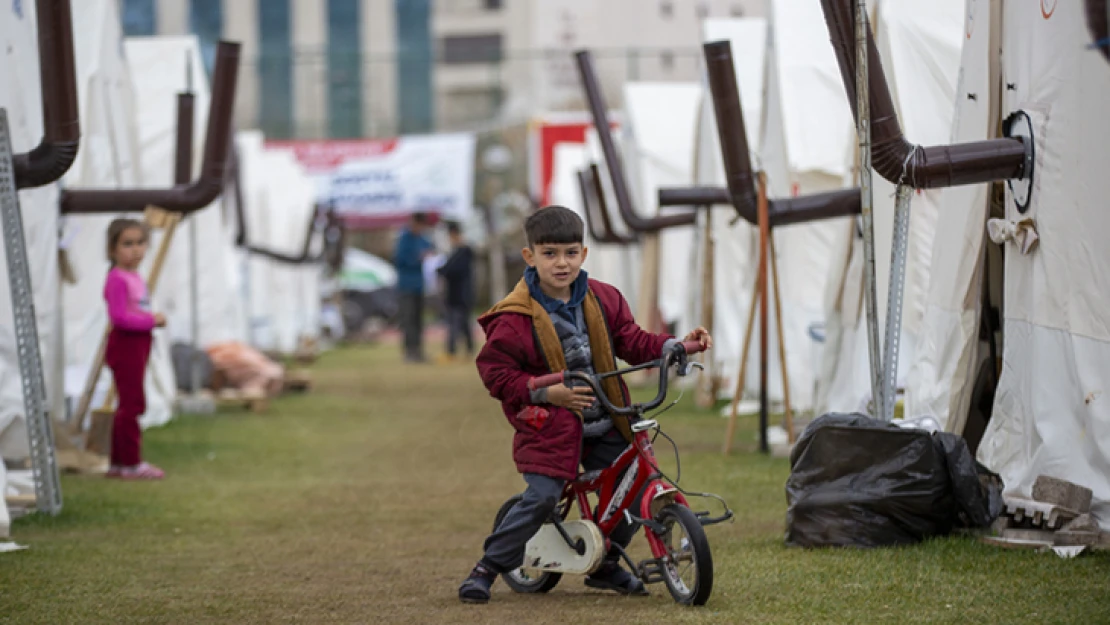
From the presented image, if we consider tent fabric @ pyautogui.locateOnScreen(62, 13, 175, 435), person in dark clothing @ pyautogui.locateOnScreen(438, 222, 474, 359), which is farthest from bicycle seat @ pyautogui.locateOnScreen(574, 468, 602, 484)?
person in dark clothing @ pyautogui.locateOnScreen(438, 222, 474, 359)

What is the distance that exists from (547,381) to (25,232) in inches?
210

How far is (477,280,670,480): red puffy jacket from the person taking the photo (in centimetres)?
497

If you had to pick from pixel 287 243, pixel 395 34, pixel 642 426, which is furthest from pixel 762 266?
pixel 395 34

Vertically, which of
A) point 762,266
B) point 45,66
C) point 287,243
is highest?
point 45,66

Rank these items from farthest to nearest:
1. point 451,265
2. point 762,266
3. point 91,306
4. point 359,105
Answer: point 359,105 → point 451,265 → point 91,306 → point 762,266

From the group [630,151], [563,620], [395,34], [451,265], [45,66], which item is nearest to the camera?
[563,620]

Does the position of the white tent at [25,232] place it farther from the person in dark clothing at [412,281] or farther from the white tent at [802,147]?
the person in dark clothing at [412,281]

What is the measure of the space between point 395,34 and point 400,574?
43102 millimetres

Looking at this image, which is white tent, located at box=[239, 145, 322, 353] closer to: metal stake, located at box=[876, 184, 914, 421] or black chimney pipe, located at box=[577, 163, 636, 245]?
black chimney pipe, located at box=[577, 163, 636, 245]

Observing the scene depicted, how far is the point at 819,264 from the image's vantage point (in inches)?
474

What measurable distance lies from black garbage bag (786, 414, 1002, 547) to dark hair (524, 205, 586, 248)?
1528mm

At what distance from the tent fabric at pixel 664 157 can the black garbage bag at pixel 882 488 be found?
41.8 feet

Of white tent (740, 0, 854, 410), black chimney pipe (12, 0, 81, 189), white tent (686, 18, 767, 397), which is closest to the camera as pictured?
black chimney pipe (12, 0, 81, 189)

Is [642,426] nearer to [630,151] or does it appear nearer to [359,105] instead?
[630,151]
